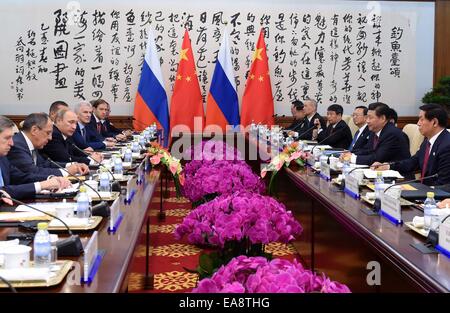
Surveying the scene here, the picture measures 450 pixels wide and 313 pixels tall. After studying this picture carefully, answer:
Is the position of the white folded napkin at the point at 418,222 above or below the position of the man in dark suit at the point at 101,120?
below

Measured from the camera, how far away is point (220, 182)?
3.11 meters

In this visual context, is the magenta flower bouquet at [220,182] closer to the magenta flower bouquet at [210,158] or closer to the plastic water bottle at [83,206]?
the magenta flower bouquet at [210,158]

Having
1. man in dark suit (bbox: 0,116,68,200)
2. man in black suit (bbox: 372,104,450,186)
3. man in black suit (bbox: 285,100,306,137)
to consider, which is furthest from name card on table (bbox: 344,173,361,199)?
man in black suit (bbox: 285,100,306,137)

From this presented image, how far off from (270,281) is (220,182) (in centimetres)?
195

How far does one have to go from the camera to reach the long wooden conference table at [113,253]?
1.38m

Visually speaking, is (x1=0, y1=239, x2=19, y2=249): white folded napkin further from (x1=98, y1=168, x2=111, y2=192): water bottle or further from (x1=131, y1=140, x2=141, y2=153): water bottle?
(x1=131, y1=140, x2=141, y2=153): water bottle

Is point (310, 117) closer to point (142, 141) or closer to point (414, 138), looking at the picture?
point (414, 138)

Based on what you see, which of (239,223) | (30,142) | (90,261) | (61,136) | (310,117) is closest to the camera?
(90,261)

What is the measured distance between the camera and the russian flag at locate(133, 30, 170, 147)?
7.09m

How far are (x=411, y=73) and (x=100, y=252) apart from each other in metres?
6.61

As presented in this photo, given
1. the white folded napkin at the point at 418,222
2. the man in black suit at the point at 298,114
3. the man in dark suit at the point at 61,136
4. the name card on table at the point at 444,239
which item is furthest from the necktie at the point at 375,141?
the name card on table at the point at 444,239

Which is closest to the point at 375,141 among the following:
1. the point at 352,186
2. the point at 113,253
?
the point at 352,186

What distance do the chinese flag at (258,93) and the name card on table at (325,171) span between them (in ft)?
12.6

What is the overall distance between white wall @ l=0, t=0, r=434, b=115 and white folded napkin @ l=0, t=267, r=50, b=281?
19.9ft
